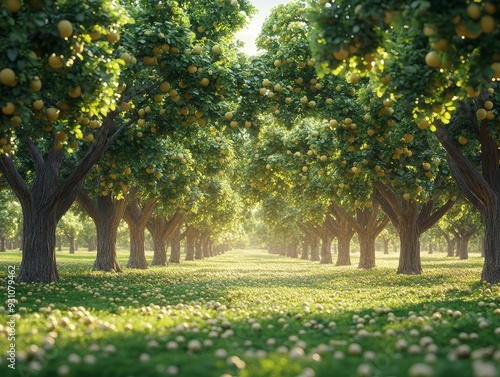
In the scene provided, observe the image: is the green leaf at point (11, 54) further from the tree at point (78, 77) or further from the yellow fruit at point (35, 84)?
the yellow fruit at point (35, 84)

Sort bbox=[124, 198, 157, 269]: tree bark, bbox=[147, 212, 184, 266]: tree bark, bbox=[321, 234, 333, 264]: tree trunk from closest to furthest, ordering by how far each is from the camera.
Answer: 1. bbox=[124, 198, 157, 269]: tree bark
2. bbox=[147, 212, 184, 266]: tree bark
3. bbox=[321, 234, 333, 264]: tree trunk

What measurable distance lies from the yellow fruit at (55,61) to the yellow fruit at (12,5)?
0.97 meters

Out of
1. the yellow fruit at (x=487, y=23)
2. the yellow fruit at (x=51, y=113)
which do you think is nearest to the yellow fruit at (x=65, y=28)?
the yellow fruit at (x=51, y=113)

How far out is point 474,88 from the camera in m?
8.08

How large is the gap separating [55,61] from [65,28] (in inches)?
26.7

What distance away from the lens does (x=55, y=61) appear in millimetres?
8078

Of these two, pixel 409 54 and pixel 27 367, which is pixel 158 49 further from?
pixel 27 367

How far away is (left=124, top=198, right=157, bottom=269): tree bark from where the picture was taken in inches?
1230

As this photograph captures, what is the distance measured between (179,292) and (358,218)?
81.5ft

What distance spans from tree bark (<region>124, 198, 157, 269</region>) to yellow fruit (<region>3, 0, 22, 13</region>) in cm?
2393

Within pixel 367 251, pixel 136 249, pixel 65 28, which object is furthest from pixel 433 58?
pixel 367 251

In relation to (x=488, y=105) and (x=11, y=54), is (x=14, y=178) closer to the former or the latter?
(x=11, y=54)

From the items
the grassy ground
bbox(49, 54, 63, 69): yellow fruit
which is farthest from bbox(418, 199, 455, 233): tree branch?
bbox(49, 54, 63, 69): yellow fruit

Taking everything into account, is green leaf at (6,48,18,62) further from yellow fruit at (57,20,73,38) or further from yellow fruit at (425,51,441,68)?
yellow fruit at (425,51,441,68)
